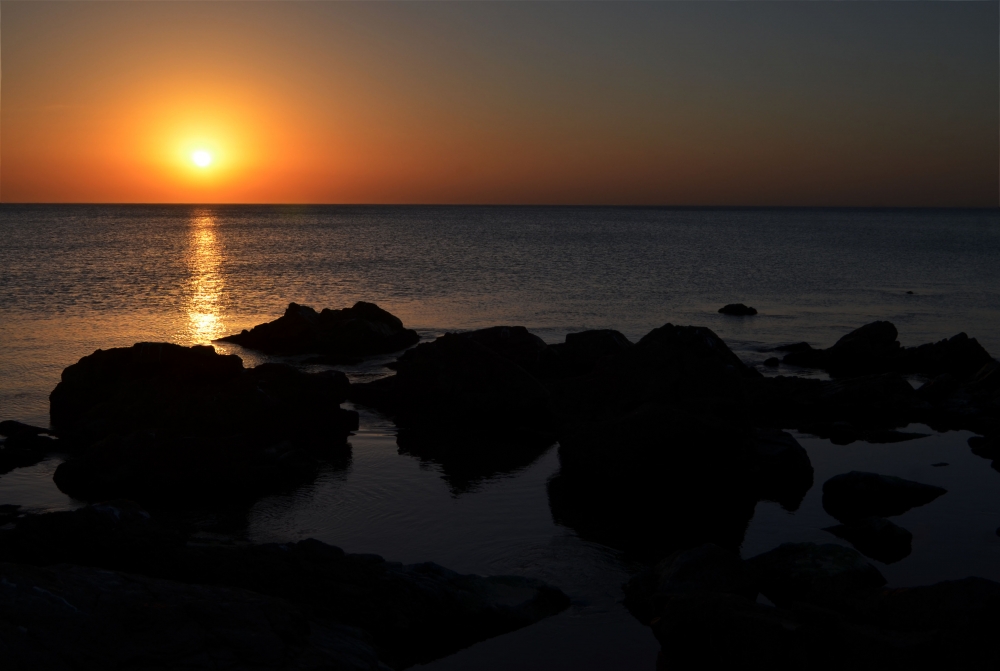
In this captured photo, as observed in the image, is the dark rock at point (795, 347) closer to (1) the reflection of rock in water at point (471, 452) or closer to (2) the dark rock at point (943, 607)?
(1) the reflection of rock in water at point (471, 452)

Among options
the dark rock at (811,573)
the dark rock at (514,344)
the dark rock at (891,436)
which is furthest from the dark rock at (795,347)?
the dark rock at (811,573)

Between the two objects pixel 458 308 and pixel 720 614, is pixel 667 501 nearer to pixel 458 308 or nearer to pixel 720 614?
pixel 720 614

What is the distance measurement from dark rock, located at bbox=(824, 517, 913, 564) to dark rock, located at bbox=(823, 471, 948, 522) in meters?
1.09

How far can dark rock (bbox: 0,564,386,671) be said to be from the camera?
7.95 metres

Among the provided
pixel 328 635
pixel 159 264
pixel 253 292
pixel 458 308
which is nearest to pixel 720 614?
pixel 328 635

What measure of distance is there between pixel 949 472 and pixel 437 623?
503 inches

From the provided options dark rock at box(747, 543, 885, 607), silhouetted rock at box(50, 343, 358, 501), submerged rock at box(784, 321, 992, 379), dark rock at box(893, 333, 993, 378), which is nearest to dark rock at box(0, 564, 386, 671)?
dark rock at box(747, 543, 885, 607)

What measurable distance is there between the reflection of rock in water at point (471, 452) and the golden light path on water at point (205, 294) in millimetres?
19462

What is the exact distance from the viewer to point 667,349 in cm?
2166

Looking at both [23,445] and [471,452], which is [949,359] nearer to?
[471,452]

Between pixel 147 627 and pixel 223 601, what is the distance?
894 mm

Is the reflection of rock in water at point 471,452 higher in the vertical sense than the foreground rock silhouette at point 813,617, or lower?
lower

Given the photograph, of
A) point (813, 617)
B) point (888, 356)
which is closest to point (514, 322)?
point (888, 356)

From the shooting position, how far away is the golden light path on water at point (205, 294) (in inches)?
1615
